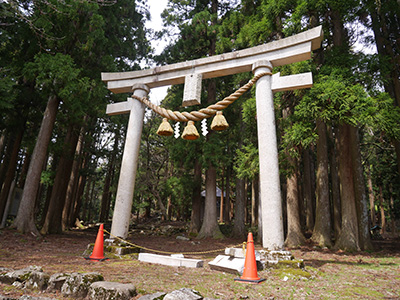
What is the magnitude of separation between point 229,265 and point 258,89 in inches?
159

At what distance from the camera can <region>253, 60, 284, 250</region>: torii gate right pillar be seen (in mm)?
5016

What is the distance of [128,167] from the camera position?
6.64 m

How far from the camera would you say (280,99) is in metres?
8.84

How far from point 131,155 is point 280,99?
5.63m

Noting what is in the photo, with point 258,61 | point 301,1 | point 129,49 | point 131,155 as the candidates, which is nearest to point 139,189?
point 129,49

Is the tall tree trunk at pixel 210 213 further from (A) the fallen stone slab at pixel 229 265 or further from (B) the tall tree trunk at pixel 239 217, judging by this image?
(A) the fallen stone slab at pixel 229 265

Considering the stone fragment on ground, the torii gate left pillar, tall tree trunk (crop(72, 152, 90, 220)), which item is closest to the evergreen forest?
the torii gate left pillar

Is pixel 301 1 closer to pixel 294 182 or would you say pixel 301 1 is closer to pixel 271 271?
pixel 294 182

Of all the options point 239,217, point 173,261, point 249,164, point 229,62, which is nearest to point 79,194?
point 239,217

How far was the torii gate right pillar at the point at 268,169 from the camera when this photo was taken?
16.5 feet

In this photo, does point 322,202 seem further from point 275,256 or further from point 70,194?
point 70,194

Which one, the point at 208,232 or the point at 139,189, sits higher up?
the point at 139,189

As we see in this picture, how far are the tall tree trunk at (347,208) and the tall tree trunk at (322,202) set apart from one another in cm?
62

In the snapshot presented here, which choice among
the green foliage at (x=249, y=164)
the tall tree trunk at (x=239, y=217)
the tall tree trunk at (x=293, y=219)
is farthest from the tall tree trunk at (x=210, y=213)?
the tall tree trunk at (x=293, y=219)
